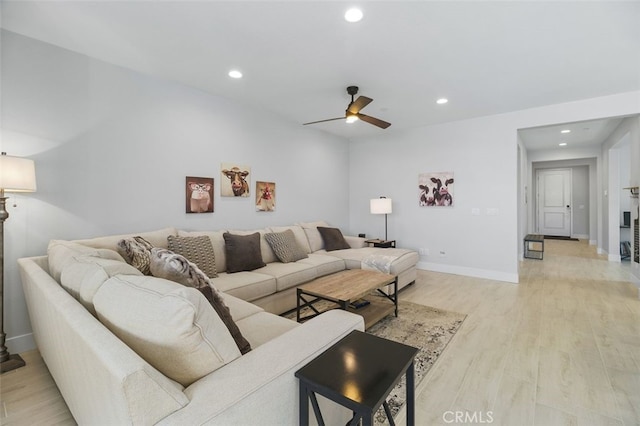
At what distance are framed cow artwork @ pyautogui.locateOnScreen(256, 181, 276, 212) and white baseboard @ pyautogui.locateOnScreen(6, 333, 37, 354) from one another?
8.80 ft

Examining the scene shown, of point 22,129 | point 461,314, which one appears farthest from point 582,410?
point 22,129

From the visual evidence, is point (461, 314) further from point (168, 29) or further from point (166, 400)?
point (168, 29)

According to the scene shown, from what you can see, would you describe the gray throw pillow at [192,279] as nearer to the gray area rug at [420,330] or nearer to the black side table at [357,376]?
the black side table at [357,376]

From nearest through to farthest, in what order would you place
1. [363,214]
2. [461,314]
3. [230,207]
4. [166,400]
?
[166,400], [461,314], [230,207], [363,214]

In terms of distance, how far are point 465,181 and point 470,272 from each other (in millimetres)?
1529

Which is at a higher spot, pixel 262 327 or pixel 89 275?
pixel 89 275

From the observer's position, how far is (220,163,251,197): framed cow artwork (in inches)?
155

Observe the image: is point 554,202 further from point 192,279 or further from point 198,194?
point 192,279

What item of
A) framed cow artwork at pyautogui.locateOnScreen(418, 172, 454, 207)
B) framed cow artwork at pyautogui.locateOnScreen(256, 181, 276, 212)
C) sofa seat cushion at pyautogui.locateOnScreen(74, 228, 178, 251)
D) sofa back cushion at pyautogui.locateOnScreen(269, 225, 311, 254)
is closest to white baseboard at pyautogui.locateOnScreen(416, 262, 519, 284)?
framed cow artwork at pyautogui.locateOnScreen(418, 172, 454, 207)

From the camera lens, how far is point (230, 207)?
13.2 ft

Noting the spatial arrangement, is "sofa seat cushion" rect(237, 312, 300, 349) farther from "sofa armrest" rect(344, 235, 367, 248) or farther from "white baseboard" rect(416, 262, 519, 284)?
"white baseboard" rect(416, 262, 519, 284)

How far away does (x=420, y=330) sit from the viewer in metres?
2.77

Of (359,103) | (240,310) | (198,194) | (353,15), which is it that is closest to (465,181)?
(359,103)

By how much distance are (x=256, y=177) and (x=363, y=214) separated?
2.64 m
